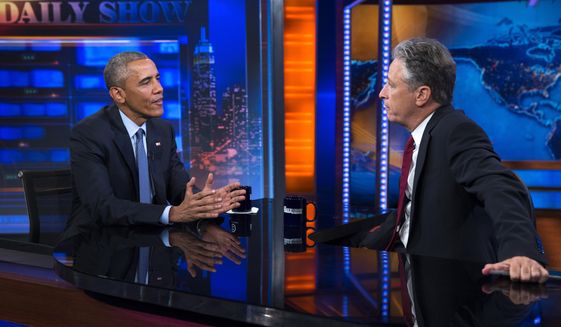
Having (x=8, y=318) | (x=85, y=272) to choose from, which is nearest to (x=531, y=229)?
(x=85, y=272)

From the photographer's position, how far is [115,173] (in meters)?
2.18

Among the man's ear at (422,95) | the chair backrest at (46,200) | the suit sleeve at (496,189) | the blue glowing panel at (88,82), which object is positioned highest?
the blue glowing panel at (88,82)

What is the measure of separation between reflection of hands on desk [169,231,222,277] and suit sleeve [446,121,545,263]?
2.10 feet

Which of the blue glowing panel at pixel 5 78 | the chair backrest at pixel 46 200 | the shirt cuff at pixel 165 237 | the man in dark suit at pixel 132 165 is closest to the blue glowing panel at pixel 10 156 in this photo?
the blue glowing panel at pixel 5 78

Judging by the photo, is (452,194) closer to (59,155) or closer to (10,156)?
Answer: (59,155)

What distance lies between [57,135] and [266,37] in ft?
5.83

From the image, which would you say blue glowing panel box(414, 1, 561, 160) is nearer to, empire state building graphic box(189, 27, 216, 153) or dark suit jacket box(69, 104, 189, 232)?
empire state building graphic box(189, 27, 216, 153)

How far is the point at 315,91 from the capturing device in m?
4.79

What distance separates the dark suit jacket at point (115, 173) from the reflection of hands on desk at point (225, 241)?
0.22 metres

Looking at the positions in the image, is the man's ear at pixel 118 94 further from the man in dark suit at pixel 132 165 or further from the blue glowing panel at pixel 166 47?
the blue glowing panel at pixel 166 47

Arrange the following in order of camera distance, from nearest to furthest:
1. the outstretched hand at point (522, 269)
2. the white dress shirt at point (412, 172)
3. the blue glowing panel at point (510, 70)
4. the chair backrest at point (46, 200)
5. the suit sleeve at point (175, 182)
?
the outstretched hand at point (522, 269), the white dress shirt at point (412, 172), the chair backrest at point (46, 200), the suit sleeve at point (175, 182), the blue glowing panel at point (510, 70)

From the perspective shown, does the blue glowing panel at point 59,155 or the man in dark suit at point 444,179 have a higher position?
the man in dark suit at point 444,179

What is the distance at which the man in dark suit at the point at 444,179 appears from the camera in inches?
53.5

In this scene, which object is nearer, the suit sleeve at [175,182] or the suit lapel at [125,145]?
the suit lapel at [125,145]
